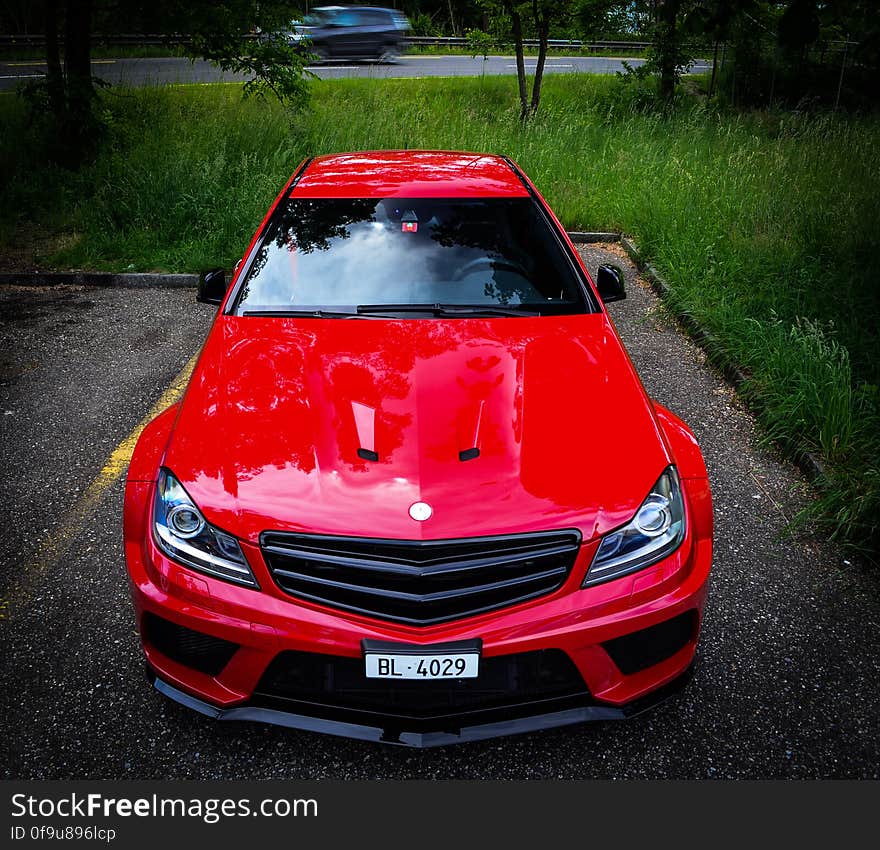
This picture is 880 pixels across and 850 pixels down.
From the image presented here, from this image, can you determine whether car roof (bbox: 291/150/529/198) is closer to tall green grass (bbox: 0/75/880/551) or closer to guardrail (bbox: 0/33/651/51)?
tall green grass (bbox: 0/75/880/551)

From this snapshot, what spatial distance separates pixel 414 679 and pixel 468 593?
0.28 meters

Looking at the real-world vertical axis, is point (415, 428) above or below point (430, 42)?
below

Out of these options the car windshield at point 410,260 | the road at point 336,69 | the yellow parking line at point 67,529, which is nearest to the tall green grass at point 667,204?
the car windshield at point 410,260

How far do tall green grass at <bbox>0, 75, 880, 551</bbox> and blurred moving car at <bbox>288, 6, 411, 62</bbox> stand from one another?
9340 mm

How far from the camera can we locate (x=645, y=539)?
7.76ft

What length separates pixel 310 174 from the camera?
4.24 meters

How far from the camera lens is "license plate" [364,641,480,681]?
2.18 metres

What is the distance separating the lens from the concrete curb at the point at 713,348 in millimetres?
4410

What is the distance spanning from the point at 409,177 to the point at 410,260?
72 centimetres

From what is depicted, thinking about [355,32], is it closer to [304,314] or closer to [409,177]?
[409,177]

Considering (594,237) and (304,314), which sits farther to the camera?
(594,237)

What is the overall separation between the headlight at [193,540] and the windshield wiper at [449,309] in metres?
1.22

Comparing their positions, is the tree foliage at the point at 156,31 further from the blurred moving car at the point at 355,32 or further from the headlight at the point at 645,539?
the blurred moving car at the point at 355,32

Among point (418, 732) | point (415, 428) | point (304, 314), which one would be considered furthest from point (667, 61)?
point (418, 732)
